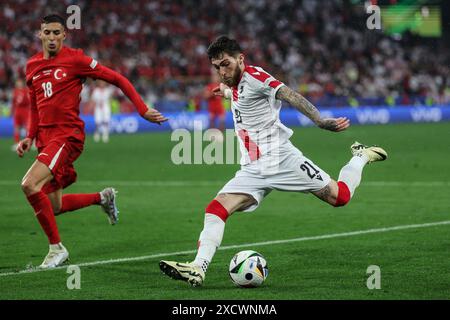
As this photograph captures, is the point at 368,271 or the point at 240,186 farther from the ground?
the point at 240,186

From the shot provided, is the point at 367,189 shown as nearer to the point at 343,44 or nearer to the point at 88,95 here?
the point at 88,95

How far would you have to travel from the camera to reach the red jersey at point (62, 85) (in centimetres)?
909

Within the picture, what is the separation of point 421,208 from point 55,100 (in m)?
5.94

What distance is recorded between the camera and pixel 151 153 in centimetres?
2425

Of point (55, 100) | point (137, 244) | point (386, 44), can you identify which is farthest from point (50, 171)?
point (386, 44)

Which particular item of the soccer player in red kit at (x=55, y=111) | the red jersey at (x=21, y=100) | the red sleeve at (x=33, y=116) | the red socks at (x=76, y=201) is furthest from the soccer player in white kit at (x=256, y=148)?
the red jersey at (x=21, y=100)

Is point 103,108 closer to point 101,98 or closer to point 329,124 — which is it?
point 101,98

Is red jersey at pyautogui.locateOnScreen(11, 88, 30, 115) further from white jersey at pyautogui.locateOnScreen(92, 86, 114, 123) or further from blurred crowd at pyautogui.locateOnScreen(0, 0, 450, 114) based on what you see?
blurred crowd at pyautogui.locateOnScreen(0, 0, 450, 114)

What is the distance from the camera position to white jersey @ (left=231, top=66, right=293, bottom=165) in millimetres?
7746

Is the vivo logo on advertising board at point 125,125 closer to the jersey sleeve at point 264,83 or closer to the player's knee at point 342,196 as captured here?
the player's knee at point 342,196

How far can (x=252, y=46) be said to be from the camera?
43688 mm

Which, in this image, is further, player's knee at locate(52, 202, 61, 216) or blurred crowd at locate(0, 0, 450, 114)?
blurred crowd at locate(0, 0, 450, 114)

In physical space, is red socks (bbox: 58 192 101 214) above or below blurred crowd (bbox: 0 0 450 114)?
below

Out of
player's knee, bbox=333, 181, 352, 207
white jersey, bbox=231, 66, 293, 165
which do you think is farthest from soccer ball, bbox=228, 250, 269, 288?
player's knee, bbox=333, 181, 352, 207
